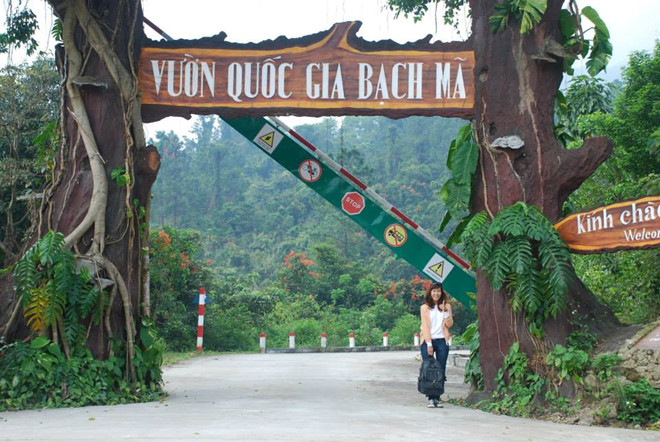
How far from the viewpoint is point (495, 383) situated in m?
9.21

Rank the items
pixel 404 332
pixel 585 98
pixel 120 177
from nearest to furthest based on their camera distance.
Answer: pixel 120 177, pixel 585 98, pixel 404 332

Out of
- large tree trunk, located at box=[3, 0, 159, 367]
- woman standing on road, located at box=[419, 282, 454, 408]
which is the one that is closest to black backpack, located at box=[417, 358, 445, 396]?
woman standing on road, located at box=[419, 282, 454, 408]

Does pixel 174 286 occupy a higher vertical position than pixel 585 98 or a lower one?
lower

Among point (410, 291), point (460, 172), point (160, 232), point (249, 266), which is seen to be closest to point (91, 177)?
point (460, 172)

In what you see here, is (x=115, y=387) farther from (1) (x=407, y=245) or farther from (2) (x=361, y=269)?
(2) (x=361, y=269)

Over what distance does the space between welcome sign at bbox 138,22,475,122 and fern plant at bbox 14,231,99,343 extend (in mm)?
2331

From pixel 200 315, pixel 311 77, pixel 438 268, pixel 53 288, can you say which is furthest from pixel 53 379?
pixel 200 315

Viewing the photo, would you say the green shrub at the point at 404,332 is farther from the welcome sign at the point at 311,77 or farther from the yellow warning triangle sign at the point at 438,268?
the welcome sign at the point at 311,77

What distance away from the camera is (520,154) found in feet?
31.1

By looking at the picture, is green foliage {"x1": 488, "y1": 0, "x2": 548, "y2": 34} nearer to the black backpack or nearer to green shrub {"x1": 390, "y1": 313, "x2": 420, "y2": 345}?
the black backpack

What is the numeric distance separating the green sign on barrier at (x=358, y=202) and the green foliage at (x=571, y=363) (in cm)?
427

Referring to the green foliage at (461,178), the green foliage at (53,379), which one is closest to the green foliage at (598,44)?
the green foliage at (461,178)

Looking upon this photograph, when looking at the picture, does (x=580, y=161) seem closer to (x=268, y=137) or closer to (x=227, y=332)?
(x=268, y=137)

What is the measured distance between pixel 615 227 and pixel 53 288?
592cm
